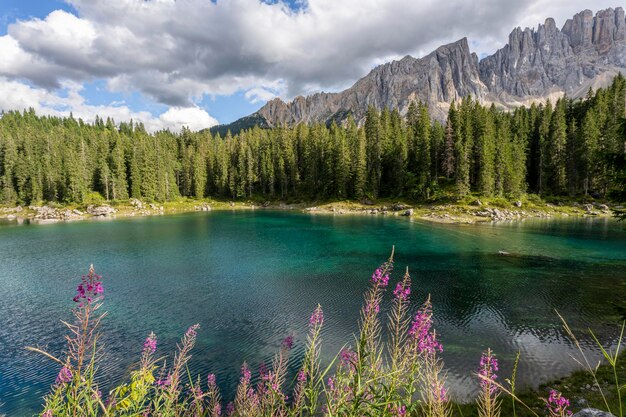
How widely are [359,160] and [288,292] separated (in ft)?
234

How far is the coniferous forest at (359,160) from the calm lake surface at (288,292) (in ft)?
110

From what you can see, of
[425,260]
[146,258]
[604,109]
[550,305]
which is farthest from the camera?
[604,109]

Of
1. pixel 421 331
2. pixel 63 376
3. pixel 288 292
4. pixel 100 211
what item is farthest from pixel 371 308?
pixel 100 211

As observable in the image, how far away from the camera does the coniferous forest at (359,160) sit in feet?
268

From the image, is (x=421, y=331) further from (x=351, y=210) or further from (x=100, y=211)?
(x=100, y=211)

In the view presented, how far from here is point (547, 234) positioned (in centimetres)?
5144

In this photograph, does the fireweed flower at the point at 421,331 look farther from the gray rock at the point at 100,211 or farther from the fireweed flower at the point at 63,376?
the gray rock at the point at 100,211

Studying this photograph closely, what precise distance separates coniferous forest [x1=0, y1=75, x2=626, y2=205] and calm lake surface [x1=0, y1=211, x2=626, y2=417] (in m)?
33.4

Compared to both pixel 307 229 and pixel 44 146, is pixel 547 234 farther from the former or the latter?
pixel 44 146

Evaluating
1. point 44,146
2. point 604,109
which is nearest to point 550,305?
point 604,109

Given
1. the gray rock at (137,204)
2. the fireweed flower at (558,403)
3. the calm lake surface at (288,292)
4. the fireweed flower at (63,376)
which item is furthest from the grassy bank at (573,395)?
the gray rock at (137,204)

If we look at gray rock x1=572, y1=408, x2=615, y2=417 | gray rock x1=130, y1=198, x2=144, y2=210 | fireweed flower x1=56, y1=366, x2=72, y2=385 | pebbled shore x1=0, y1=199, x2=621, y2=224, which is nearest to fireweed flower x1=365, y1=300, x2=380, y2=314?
fireweed flower x1=56, y1=366, x2=72, y2=385

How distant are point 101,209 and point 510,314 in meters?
96.5

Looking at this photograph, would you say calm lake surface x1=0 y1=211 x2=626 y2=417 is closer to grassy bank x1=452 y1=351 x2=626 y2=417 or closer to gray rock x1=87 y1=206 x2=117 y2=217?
grassy bank x1=452 y1=351 x2=626 y2=417
